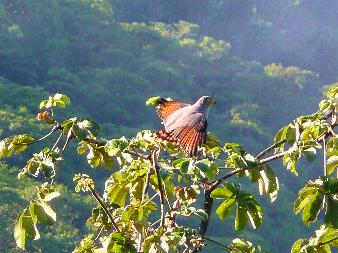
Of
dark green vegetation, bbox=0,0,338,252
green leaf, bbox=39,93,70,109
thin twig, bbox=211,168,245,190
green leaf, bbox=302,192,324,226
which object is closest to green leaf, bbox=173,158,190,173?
thin twig, bbox=211,168,245,190

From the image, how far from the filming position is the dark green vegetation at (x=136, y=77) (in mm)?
25844

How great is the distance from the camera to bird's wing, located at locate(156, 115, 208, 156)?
5.87 feet

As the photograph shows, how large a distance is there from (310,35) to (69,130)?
43.7 m

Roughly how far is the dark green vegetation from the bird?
20.3 metres

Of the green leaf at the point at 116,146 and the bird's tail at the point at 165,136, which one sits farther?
the bird's tail at the point at 165,136

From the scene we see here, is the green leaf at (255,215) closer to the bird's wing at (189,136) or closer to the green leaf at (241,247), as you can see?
the green leaf at (241,247)

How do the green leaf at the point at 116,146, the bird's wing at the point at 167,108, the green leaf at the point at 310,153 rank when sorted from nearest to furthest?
1. the green leaf at the point at 310,153
2. the green leaf at the point at 116,146
3. the bird's wing at the point at 167,108

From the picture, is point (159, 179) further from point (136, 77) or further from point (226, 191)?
point (136, 77)

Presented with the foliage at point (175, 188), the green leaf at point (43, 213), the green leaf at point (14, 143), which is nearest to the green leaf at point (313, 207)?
the foliage at point (175, 188)

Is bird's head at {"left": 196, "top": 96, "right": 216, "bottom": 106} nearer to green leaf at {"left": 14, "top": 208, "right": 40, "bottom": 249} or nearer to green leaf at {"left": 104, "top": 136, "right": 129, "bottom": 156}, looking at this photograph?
green leaf at {"left": 104, "top": 136, "right": 129, "bottom": 156}

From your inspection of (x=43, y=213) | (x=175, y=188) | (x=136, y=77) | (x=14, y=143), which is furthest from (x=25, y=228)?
(x=136, y=77)

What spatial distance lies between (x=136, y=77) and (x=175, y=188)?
29.8 m

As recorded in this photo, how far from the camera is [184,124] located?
74.8 inches

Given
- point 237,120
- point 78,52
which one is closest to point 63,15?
point 78,52
